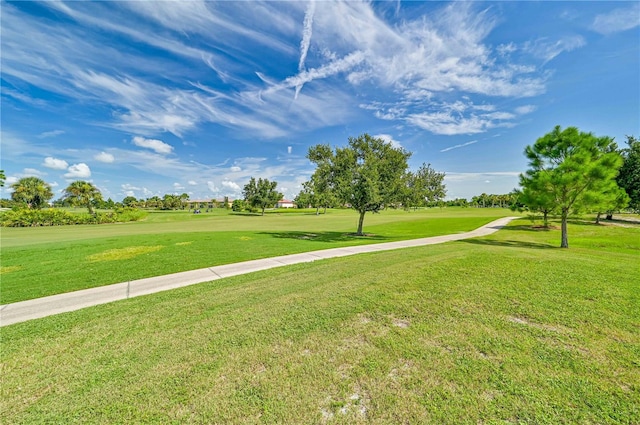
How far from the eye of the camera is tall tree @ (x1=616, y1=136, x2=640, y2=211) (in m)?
A: 26.9

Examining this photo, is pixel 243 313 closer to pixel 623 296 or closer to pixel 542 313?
pixel 542 313

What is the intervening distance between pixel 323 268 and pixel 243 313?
3.78m

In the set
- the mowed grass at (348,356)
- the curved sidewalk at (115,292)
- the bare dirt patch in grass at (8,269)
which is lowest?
the bare dirt patch in grass at (8,269)

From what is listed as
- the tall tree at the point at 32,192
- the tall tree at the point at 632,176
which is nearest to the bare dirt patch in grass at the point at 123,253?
the tall tree at the point at 632,176

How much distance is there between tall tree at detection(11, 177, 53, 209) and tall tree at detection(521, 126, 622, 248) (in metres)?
70.0

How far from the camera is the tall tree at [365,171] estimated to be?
61.0 ft

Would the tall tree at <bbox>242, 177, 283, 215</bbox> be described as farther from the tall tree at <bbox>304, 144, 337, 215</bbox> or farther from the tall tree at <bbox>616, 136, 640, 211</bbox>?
the tall tree at <bbox>616, 136, 640, 211</bbox>

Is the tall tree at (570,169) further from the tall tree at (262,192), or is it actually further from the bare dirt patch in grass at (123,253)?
the tall tree at (262,192)

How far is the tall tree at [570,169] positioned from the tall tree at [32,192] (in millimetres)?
70050

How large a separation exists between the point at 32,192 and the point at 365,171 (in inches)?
2415

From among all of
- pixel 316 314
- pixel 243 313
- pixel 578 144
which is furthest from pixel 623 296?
pixel 578 144

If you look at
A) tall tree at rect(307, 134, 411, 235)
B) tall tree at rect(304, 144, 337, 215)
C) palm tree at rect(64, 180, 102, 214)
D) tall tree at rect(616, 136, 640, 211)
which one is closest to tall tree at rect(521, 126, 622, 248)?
tall tree at rect(307, 134, 411, 235)

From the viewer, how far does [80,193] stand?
4656cm

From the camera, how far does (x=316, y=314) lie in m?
4.69
